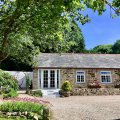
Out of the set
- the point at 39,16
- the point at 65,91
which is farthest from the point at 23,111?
the point at 65,91

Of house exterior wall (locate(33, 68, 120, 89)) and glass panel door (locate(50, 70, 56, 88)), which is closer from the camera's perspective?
house exterior wall (locate(33, 68, 120, 89))

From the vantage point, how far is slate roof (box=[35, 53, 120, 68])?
118ft

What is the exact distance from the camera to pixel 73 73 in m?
35.9

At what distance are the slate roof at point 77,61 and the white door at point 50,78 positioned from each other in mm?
848

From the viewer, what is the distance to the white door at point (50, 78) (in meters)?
35.7

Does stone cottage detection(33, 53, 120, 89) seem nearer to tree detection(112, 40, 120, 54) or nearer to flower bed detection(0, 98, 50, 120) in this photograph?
flower bed detection(0, 98, 50, 120)

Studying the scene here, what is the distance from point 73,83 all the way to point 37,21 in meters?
25.6

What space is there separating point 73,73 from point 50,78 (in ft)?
8.82

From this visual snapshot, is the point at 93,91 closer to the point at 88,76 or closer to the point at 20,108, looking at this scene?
the point at 88,76

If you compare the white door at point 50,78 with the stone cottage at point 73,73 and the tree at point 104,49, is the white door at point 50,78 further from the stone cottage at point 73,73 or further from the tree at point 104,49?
the tree at point 104,49

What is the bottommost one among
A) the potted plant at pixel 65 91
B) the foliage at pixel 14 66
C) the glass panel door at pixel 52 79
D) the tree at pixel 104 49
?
the potted plant at pixel 65 91

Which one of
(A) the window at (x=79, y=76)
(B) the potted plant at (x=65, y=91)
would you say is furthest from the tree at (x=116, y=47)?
(B) the potted plant at (x=65, y=91)

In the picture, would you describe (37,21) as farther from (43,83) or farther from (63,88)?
(43,83)

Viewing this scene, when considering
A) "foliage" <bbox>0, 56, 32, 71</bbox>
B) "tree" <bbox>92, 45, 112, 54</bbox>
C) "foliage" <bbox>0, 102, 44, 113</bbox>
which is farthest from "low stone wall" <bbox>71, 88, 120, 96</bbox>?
"tree" <bbox>92, 45, 112, 54</bbox>
